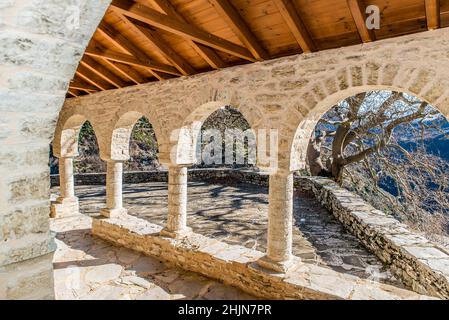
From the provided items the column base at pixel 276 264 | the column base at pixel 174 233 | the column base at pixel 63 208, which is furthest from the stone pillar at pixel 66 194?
the column base at pixel 276 264

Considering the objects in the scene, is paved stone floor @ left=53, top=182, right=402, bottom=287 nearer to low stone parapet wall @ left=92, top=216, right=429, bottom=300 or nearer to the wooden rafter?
low stone parapet wall @ left=92, top=216, right=429, bottom=300

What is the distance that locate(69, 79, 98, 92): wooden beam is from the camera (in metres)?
5.75

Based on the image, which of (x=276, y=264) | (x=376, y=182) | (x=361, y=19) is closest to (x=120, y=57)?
(x=361, y=19)

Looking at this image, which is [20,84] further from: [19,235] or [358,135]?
[358,135]

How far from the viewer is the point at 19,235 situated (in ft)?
→ 3.63

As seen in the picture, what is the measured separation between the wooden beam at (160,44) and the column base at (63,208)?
4959 mm

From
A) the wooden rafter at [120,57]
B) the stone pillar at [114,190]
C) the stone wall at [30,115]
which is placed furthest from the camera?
the stone pillar at [114,190]

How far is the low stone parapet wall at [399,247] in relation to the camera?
328 cm

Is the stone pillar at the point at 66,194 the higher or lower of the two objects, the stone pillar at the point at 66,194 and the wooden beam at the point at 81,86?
the lower

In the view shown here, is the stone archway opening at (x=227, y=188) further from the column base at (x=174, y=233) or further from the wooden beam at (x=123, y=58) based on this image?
the wooden beam at (x=123, y=58)

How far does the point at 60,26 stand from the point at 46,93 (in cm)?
26

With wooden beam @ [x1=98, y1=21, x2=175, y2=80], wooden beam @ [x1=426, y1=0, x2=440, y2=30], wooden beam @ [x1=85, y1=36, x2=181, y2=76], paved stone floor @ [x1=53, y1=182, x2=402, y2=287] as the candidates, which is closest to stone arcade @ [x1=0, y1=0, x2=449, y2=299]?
wooden beam @ [x1=426, y1=0, x2=440, y2=30]

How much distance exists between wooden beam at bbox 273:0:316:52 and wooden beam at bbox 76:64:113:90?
13.9ft

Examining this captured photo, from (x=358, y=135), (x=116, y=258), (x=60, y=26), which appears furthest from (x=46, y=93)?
(x=358, y=135)
